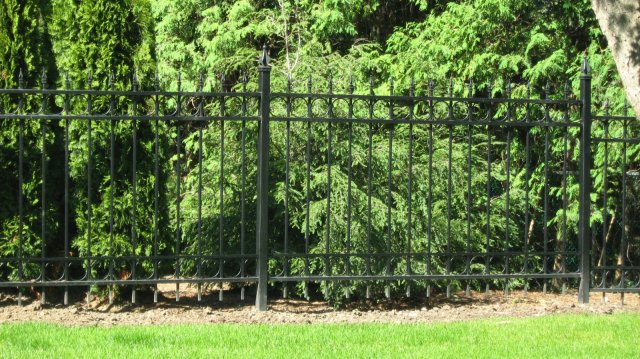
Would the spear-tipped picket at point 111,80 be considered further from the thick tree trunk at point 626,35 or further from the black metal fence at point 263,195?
the thick tree trunk at point 626,35

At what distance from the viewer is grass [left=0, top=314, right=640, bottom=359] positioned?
5.59 m

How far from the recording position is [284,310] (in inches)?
299

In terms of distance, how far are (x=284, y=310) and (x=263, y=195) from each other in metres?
1.11

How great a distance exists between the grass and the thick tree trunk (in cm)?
205

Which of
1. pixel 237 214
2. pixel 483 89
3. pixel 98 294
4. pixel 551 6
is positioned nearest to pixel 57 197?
pixel 98 294

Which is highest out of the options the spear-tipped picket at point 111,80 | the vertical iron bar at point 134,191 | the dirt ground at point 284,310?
the spear-tipped picket at point 111,80

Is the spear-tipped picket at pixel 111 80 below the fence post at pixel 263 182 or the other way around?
the other way around

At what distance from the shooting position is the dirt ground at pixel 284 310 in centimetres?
701

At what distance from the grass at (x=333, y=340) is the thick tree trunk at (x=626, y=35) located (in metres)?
2.05

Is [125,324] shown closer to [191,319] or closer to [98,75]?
[191,319]

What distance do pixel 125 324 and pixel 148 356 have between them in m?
1.38

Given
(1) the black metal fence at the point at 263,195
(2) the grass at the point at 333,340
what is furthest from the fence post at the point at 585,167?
(2) the grass at the point at 333,340

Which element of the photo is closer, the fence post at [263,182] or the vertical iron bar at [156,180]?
the vertical iron bar at [156,180]

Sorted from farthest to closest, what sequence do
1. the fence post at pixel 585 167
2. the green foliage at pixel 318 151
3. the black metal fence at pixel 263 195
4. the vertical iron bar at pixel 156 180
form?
the fence post at pixel 585 167, the green foliage at pixel 318 151, the black metal fence at pixel 263 195, the vertical iron bar at pixel 156 180
